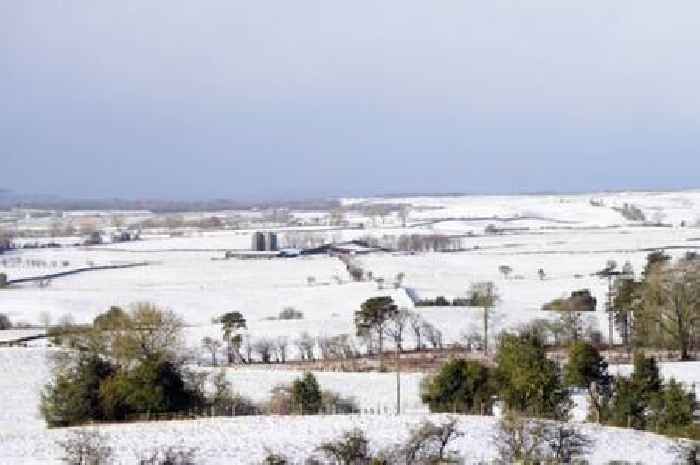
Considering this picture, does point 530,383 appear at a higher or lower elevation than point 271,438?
higher

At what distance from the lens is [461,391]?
31.9 meters

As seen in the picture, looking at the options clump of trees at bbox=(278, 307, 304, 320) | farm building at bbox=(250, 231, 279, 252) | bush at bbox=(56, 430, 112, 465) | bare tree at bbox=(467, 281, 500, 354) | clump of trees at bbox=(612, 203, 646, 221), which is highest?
clump of trees at bbox=(612, 203, 646, 221)

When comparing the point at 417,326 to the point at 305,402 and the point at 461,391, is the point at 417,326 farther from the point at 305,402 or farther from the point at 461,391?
the point at 305,402

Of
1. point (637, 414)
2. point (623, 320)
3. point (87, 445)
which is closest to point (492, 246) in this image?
point (623, 320)

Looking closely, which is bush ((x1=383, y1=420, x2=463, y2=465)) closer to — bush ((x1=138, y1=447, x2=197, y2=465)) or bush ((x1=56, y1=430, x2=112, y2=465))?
bush ((x1=138, y1=447, x2=197, y2=465))

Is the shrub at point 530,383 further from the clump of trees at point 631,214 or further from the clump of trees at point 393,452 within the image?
the clump of trees at point 631,214

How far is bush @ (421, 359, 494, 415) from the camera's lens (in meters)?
31.8

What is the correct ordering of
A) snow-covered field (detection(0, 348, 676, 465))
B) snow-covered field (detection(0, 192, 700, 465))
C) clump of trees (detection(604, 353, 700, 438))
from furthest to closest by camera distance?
clump of trees (detection(604, 353, 700, 438))
snow-covered field (detection(0, 192, 700, 465))
snow-covered field (detection(0, 348, 676, 465))

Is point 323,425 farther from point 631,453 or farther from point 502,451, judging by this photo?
point 631,453

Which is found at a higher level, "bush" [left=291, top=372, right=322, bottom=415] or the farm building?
the farm building

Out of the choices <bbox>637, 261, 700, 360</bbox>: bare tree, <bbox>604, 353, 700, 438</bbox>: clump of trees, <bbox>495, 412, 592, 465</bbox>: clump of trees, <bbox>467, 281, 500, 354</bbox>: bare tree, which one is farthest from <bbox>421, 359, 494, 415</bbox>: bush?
<bbox>637, 261, 700, 360</bbox>: bare tree

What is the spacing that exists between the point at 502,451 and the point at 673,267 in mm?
29805

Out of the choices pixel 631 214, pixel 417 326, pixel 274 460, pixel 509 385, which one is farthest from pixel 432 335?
pixel 631 214

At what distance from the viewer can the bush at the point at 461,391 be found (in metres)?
31.8
